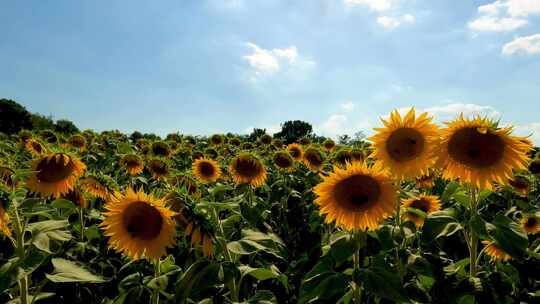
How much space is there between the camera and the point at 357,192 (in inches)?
129

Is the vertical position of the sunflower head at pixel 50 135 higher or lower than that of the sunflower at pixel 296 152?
lower

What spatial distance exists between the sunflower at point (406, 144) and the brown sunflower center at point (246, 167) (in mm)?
→ 3592

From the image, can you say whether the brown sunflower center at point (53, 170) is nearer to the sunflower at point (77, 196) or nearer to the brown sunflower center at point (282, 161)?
the sunflower at point (77, 196)

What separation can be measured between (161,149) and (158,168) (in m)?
2.92

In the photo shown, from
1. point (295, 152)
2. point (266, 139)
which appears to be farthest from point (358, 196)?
point (266, 139)

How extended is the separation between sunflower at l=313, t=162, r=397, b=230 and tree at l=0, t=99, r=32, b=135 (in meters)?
25.9

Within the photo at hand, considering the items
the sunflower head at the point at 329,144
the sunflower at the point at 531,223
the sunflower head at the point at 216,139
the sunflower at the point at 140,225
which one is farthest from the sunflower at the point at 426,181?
the sunflower head at the point at 216,139

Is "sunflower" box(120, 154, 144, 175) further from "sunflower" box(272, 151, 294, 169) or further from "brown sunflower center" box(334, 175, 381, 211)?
"brown sunflower center" box(334, 175, 381, 211)

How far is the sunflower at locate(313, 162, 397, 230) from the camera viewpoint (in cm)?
314

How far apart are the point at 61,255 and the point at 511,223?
13.0 ft

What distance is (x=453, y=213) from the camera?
10.0 feet

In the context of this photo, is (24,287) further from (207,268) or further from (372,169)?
(372,169)

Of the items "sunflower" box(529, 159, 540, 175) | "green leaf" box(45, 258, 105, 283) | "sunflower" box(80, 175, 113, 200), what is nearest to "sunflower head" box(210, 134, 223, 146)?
"sunflower" box(529, 159, 540, 175)

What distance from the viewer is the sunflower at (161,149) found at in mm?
10805
